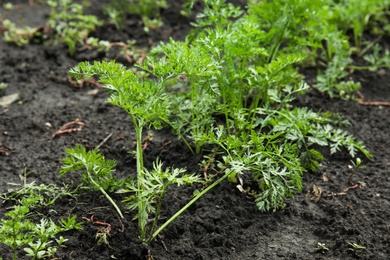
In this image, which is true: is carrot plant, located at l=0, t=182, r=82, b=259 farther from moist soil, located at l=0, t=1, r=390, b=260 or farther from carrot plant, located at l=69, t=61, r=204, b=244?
carrot plant, located at l=69, t=61, r=204, b=244

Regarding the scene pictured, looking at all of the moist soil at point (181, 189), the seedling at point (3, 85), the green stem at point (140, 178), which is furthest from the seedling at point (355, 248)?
the seedling at point (3, 85)

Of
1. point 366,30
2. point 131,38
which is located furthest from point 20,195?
point 366,30

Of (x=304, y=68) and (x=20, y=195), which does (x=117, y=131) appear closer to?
(x=20, y=195)

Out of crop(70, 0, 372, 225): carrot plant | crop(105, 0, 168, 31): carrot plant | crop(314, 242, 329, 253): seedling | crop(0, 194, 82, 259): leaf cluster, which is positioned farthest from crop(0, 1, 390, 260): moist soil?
crop(105, 0, 168, 31): carrot plant

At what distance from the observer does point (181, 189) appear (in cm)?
396

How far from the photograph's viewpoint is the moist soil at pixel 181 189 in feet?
11.6

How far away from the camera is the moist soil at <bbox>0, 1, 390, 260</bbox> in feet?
11.6

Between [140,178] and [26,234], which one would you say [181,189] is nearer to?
[140,178]

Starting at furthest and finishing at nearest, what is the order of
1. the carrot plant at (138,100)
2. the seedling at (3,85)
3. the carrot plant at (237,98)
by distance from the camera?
1. the seedling at (3,85)
2. the carrot plant at (237,98)
3. the carrot plant at (138,100)

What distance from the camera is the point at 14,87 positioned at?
17.2ft

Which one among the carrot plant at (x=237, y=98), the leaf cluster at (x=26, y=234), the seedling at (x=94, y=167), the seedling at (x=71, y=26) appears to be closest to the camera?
Result: the leaf cluster at (x=26, y=234)

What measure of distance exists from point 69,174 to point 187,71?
116 cm

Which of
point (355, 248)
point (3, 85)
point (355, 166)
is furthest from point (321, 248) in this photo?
point (3, 85)

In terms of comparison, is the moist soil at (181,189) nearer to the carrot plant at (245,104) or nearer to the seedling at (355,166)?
the seedling at (355,166)
